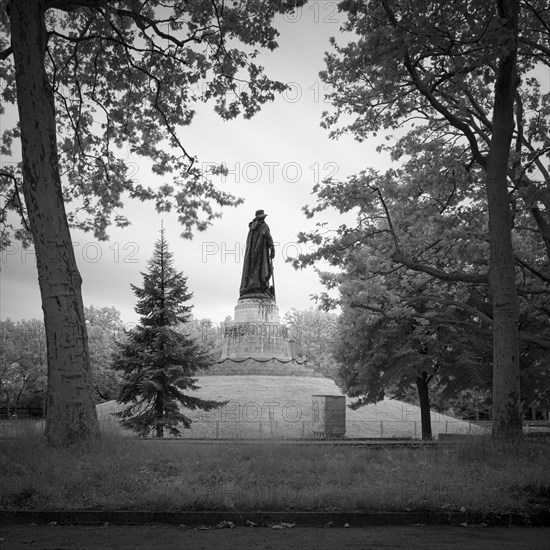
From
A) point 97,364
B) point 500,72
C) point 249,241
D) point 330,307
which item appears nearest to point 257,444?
point 330,307

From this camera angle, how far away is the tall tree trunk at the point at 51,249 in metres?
9.61

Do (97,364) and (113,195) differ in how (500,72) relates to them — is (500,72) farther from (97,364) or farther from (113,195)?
(97,364)

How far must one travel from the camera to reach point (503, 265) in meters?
11.8

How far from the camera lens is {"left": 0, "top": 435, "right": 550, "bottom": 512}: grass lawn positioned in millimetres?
7301

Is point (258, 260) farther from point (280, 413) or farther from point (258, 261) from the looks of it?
point (280, 413)

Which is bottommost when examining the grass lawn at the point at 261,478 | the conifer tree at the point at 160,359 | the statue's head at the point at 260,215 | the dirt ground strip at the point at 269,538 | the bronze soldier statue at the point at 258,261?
the dirt ground strip at the point at 269,538

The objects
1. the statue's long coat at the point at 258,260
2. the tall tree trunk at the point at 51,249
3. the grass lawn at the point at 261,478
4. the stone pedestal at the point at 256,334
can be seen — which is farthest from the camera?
the statue's long coat at the point at 258,260

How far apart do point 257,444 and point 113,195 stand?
9350 millimetres

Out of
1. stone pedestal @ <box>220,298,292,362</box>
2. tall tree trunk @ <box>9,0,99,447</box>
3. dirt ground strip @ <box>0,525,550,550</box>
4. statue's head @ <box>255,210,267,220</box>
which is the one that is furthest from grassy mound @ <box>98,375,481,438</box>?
dirt ground strip @ <box>0,525,550,550</box>

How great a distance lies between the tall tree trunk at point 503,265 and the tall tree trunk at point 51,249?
23.9ft

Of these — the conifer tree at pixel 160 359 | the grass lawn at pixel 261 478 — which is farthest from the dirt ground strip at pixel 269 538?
the conifer tree at pixel 160 359

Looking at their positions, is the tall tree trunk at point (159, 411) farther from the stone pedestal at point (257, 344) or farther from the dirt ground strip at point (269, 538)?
the dirt ground strip at point (269, 538)

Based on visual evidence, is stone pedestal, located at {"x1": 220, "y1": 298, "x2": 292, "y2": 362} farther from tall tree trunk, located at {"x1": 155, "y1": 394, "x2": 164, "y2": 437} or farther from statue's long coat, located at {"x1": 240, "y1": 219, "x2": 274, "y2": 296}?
tall tree trunk, located at {"x1": 155, "y1": 394, "x2": 164, "y2": 437}

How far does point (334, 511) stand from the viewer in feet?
23.4
